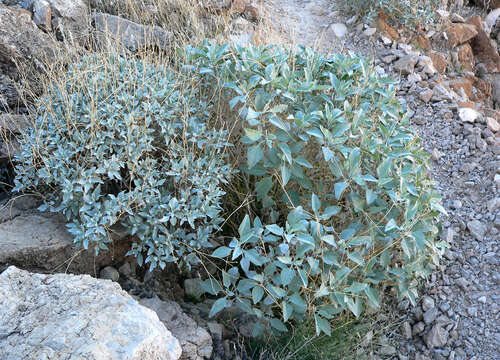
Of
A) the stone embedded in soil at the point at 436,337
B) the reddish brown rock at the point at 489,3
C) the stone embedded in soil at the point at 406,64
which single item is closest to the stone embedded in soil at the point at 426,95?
the stone embedded in soil at the point at 406,64

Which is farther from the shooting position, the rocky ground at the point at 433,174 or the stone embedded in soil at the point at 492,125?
the stone embedded in soil at the point at 492,125

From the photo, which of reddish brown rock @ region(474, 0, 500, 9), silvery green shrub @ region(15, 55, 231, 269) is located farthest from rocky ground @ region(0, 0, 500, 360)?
reddish brown rock @ region(474, 0, 500, 9)

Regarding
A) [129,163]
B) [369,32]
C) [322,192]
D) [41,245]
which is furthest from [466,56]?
[41,245]

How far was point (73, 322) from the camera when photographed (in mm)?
1736

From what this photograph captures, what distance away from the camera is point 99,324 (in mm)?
1736

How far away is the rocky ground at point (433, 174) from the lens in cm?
254

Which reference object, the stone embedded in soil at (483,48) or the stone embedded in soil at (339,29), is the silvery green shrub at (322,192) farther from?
the stone embedded in soil at (483,48)

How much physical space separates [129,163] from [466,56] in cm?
422

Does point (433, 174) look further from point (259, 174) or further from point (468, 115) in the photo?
point (259, 174)

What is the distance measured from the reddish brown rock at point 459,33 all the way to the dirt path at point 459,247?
100 centimetres

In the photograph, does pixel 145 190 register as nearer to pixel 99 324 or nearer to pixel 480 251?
pixel 99 324

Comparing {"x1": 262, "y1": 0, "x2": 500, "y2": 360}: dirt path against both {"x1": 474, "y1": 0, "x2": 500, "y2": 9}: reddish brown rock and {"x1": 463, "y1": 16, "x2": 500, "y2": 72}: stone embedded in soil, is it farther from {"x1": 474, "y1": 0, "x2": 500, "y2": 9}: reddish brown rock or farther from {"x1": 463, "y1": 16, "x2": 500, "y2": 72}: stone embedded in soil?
{"x1": 474, "y1": 0, "x2": 500, "y2": 9}: reddish brown rock

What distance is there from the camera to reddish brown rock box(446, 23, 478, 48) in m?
5.28

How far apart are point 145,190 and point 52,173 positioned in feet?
1.59
